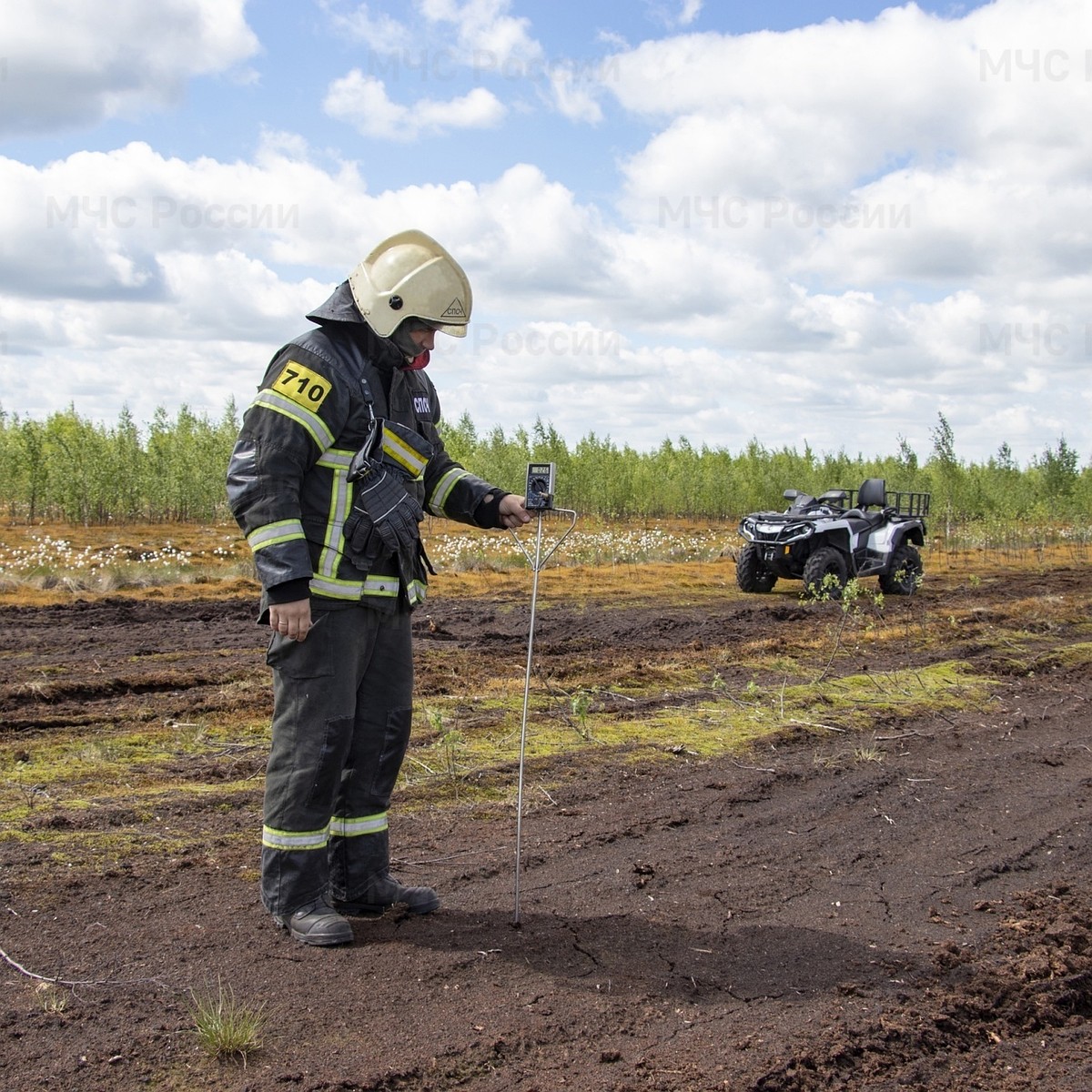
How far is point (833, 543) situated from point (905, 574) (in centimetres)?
145

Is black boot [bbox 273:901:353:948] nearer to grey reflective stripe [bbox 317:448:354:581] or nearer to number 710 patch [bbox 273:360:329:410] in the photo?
grey reflective stripe [bbox 317:448:354:581]

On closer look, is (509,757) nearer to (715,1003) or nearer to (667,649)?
(715,1003)

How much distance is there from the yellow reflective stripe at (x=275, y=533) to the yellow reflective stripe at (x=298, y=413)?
305mm

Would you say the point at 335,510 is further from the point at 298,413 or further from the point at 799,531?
the point at 799,531

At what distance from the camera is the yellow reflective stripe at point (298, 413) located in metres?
3.73

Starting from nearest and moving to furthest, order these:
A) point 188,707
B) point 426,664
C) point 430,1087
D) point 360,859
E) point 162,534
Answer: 1. point 430,1087
2. point 360,859
3. point 188,707
4. point 426,664
5. point 162,534

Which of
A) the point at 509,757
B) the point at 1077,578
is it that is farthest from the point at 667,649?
the point at 1077,578

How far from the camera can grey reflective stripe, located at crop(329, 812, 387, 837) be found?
412cm

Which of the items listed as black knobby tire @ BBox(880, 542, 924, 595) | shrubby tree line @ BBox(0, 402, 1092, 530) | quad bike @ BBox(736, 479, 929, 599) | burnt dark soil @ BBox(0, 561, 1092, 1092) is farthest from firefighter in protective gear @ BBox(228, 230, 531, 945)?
shrubby tree line @ BBox(0, 402, 1092, 530)

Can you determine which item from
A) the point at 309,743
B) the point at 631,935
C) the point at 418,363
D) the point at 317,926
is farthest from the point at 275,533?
the point at 631,935

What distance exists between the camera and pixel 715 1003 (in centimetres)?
348

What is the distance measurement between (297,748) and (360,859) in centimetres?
58

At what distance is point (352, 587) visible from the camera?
3.86 m

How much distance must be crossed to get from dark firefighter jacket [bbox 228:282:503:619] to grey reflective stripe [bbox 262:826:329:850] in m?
0.83
